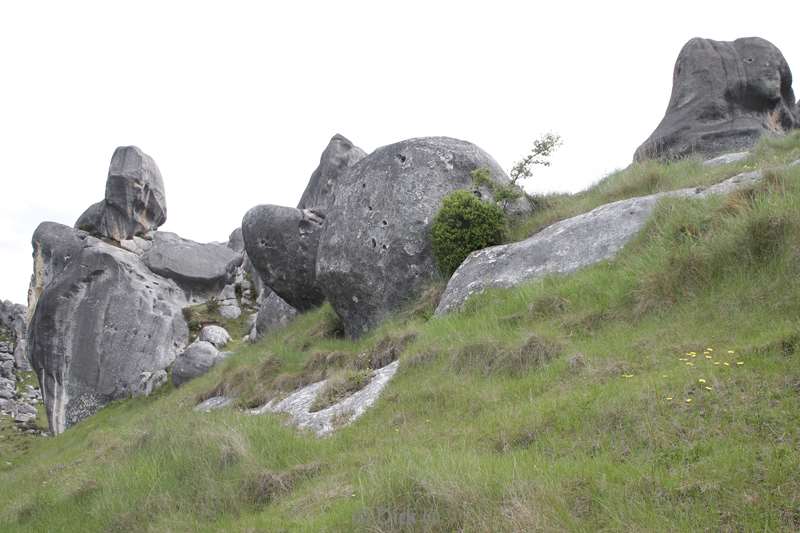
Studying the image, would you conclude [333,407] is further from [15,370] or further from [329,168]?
[15,370]

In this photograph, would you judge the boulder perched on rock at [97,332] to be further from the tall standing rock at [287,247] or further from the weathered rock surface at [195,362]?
the tall standing rock at [287,247]

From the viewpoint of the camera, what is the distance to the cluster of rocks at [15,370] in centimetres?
3545

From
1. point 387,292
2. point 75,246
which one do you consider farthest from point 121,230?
point 387,292

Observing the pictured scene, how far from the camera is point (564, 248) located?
1271 centimetres

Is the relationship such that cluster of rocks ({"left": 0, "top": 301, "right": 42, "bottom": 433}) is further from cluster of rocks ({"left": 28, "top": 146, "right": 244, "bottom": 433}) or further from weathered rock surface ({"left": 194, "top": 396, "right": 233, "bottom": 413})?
weathered rock surface ({"left": 194, "top": 396, "right": 233, "bottom": 413})

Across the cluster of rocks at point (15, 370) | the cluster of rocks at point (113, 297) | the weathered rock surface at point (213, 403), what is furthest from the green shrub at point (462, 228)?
the cluster of rocks at point (15, 370)

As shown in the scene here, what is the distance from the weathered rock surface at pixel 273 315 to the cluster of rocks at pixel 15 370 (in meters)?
15.3

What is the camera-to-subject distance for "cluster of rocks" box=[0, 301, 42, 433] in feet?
116

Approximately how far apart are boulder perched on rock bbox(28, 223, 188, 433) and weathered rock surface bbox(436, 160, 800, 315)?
1846cm

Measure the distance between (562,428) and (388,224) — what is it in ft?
32.0

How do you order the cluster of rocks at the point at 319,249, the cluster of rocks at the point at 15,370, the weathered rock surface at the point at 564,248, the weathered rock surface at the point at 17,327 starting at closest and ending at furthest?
the weathered rock surface at the point at 564,248 → the cluster of rocks at the point at 319,249 → the cluster of rocks at the point at 15,370 → the weathered rock surface at the point at 17,327

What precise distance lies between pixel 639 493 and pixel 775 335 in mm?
3138

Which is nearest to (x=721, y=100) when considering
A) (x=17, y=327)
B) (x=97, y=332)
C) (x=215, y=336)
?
(x=215, y=336)

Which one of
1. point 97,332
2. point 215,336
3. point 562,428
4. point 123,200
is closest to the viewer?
point 562,428
